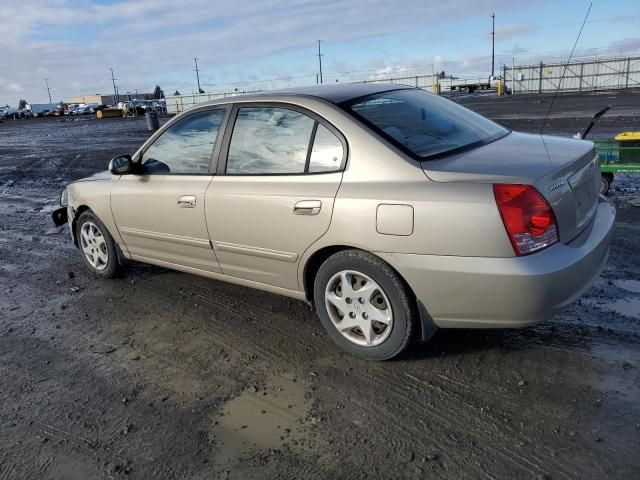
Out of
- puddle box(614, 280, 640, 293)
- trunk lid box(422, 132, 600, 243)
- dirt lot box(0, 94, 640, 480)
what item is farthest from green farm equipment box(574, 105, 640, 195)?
trunk lid box(422, 132, 600, 243)

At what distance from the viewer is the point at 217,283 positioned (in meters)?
5.13

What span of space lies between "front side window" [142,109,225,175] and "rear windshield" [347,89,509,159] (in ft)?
4.06

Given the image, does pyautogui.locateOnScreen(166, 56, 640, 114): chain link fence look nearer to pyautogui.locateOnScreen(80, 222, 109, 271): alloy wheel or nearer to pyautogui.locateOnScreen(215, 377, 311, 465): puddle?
pyautogui.locateOnScreen(80, 222, 109, 271): alloy wheel

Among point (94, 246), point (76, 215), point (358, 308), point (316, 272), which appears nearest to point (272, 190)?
point (316, 272)

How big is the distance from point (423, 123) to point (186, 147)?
1.93 meters

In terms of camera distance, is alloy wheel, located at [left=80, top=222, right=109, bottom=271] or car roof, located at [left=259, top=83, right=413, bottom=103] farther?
alloy wheel, located at [left=80, top=222, right=109, bottom=271]

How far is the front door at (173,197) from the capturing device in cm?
422

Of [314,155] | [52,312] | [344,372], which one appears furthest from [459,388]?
[52,312]

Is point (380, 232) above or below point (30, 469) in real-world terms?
above

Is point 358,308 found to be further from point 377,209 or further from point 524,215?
point 524,215

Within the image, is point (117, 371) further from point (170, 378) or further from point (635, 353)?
point (635, 353)

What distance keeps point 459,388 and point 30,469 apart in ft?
7.57

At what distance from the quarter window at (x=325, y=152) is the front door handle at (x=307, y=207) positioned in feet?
0.73

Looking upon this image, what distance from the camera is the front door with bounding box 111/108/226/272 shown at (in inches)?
166
